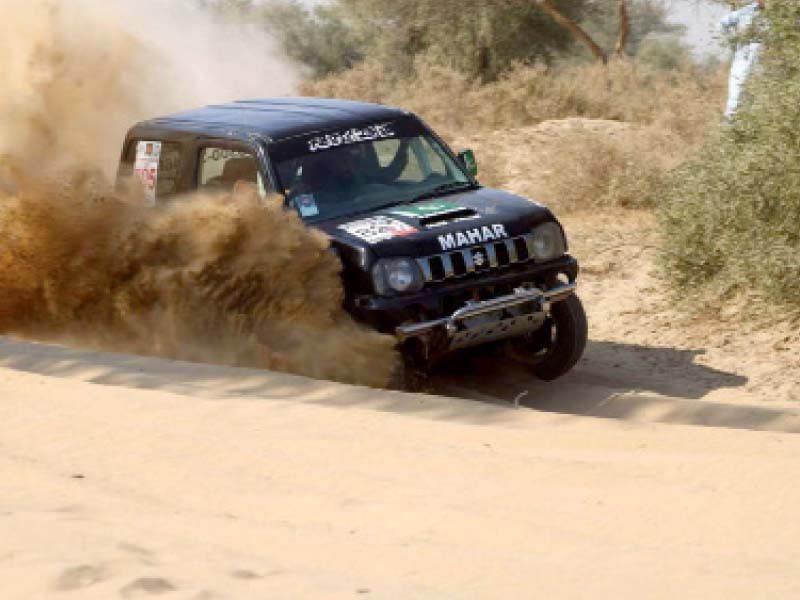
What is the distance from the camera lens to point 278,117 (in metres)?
8.68

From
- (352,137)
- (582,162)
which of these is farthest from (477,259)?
(582,162)

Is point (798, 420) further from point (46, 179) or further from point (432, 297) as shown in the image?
point (46, 179)

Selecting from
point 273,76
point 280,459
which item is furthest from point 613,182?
point 273,76

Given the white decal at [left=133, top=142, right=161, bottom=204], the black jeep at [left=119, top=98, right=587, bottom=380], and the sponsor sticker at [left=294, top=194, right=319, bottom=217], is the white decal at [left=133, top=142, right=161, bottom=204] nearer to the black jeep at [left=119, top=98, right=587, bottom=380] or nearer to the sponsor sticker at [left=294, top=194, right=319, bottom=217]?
the black jeep at [left=119, top=98, right=587, bottom=380]

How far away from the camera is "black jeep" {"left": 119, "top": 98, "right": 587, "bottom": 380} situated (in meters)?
7.52

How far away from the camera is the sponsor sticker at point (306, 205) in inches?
316

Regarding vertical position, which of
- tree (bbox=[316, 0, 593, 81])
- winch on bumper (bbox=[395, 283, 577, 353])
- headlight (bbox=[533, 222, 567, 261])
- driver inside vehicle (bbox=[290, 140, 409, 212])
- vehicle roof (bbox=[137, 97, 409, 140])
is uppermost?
tree (bbox=[316, 0, 593, 81])

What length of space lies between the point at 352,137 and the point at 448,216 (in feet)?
3.17

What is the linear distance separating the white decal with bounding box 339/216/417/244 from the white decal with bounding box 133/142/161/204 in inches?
64.2

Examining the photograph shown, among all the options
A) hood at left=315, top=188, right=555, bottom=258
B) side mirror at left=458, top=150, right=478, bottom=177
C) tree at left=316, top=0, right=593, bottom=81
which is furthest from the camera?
tree at left=316, top=0, right=593, bottom=81

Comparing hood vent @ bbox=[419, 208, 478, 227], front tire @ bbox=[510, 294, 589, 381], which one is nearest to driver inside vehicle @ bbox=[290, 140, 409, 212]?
hood vent @ bbox=[419, 208, 478, 227]

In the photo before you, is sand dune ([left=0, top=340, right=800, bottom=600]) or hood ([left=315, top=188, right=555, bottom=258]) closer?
sand dune ([left=0, top=340, right=800, bottom=600])

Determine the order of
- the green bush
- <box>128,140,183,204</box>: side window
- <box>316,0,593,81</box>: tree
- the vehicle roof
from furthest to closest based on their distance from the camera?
<box>316,0,593,81</box>: tree, the green bush, <box>128,140,183,204</box>: side window, the vehicle roof

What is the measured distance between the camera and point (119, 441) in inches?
220
